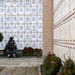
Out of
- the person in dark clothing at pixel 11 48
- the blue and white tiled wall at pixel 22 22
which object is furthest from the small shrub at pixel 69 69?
the blue and white tiled wall at pixel 22 22

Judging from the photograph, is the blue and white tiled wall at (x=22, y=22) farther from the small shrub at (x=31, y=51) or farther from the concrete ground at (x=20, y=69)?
the concrete ground at (x=20, y=69)

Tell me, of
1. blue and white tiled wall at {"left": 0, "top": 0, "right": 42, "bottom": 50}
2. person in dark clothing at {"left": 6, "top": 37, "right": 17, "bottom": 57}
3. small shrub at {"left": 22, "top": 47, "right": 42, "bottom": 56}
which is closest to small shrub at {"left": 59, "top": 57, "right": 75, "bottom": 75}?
person in dark clothing at {"left": 6, "top": 37, "right": 17, "bottom": 57}

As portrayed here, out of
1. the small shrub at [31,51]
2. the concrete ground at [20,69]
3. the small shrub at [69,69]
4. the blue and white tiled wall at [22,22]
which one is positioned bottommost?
the concrete ground at [20,69]

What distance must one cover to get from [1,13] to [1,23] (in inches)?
28.9

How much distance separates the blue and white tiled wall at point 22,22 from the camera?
2166 centimetres

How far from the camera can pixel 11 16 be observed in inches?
872

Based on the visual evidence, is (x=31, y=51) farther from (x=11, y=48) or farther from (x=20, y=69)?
(x=20, y=69)

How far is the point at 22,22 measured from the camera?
21984 mm

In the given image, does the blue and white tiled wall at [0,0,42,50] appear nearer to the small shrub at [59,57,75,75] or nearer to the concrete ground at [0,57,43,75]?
the concrete ground at [0,57,43,75]

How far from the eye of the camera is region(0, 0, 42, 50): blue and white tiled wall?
2166cm

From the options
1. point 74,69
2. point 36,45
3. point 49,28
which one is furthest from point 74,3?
point 36,45

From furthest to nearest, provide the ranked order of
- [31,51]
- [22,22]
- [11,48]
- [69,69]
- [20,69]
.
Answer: [22,22] < [31,51] < [11,48] < [20,69] < [69,69]

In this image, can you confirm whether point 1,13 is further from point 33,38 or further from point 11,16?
point 33,38

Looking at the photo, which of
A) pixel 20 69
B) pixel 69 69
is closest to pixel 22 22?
pixel 20 69
